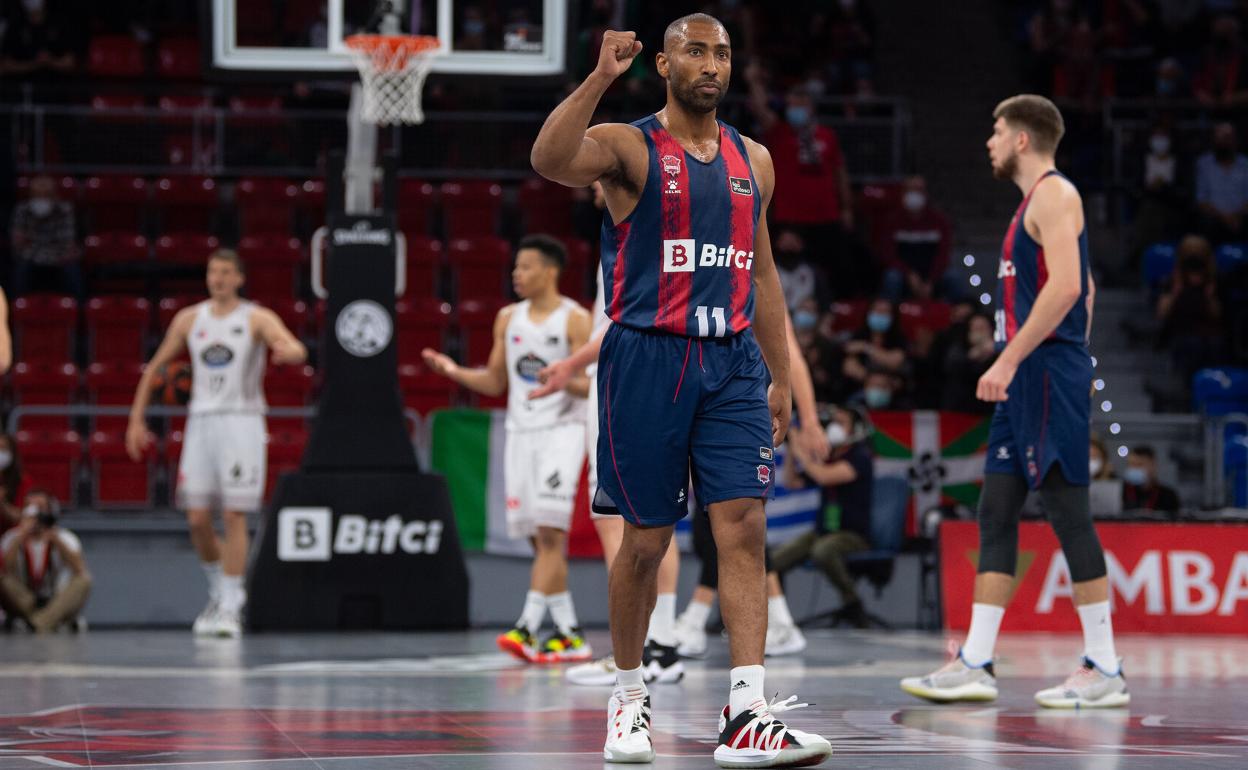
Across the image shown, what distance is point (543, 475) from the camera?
9.52m

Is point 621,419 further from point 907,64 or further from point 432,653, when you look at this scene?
point 907,64

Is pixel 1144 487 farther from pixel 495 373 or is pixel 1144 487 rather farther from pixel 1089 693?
pixel 1089 693

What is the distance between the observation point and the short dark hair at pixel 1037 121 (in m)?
7.26

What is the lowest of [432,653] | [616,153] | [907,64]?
[432,653]

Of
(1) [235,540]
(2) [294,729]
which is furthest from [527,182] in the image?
(2) [294,729]

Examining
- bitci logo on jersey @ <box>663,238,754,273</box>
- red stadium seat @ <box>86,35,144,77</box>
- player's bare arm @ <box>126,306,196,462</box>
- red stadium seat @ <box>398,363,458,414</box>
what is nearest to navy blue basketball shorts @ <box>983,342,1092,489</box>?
bitci logo on jersey @ <box>663,238,754,273</box>

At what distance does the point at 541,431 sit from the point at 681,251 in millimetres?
4507

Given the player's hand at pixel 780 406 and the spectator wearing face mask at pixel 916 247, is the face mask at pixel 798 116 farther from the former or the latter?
the player's hand at pixel 780 406

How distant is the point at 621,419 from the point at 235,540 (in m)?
6.72

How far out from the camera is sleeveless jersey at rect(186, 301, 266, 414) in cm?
1152

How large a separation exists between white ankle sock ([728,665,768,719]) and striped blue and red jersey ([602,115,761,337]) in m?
1.02

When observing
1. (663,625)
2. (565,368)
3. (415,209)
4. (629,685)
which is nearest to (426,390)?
(415,209)

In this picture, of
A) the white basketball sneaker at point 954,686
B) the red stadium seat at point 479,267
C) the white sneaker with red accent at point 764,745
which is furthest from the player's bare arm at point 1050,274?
the red stadium seat at point 479,267

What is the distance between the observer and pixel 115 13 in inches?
770
